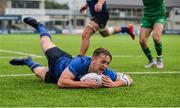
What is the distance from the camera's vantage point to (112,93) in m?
6.88

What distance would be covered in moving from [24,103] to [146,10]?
20.8 ft

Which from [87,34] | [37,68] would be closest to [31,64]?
[37,68]

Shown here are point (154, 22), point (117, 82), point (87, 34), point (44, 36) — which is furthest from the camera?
point (154, 22)

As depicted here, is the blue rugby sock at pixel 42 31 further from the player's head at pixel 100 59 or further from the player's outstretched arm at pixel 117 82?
the player's head at pixel 100 59

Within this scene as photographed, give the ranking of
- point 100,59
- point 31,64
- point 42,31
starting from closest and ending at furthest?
point 100,59, point 31,64, point 42,31

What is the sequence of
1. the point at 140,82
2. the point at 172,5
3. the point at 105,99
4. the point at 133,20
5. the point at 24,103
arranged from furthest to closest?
the point at 133,20
the point at 172,5
the point at 140,82
the point at 105,99
the point at 24,103

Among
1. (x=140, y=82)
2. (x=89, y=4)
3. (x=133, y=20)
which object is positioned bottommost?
(x=133, y=20)

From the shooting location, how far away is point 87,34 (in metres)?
10.8

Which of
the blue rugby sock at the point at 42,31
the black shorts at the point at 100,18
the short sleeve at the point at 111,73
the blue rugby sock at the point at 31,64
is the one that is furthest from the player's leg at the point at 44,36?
the black shorts at the point at 100,18

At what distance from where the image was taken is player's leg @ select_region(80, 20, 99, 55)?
10688mm

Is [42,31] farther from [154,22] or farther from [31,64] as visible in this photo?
[154,22]

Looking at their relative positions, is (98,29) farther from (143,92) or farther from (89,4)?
(143,92)

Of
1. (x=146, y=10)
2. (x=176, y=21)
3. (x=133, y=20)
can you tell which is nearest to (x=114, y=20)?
(x=133, y=20)

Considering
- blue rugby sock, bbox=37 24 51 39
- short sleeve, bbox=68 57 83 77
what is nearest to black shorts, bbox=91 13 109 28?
blue rugby sock, bbox=37 24 51 39
